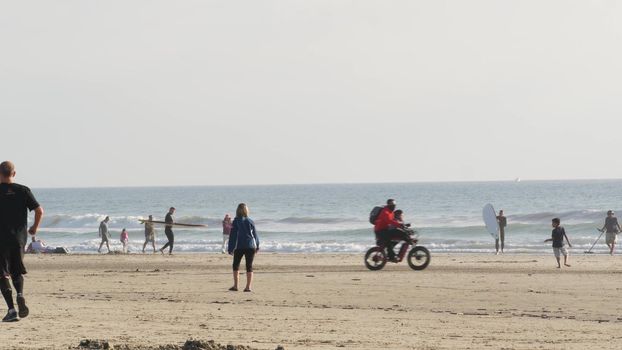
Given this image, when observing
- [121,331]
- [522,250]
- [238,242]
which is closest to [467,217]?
[522,250]

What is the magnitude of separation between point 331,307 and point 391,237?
25.6 ft

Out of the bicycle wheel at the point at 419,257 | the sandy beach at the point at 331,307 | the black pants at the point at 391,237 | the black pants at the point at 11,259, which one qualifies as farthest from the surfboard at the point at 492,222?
the black pants at the point at 11,259

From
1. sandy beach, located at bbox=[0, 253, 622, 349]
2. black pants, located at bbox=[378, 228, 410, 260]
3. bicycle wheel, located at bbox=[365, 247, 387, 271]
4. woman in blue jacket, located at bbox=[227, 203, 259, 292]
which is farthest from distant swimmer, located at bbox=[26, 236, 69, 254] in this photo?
woman in blue jacket, located at bbox=[227, 203, 259, 292]

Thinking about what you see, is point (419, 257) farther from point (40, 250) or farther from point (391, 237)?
point (40, 250)

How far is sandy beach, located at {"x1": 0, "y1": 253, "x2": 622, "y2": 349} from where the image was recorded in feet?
32.7

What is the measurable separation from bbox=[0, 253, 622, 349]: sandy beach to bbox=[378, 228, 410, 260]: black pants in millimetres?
457

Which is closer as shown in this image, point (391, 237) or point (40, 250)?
point (391, 237)

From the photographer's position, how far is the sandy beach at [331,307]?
32.7 ft

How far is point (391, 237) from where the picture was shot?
21.2m

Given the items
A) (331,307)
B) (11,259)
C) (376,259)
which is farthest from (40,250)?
(11,259)

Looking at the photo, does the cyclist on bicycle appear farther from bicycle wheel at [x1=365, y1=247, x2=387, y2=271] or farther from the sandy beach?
the sandy beach

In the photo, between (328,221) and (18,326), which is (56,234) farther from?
(18,326)

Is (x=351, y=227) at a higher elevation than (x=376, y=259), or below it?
below

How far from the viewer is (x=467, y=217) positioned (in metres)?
72.8
